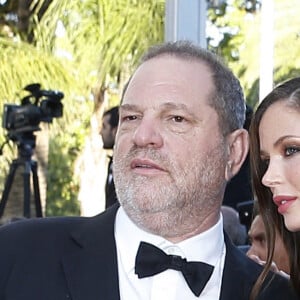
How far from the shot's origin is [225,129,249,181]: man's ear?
2260 millimetres

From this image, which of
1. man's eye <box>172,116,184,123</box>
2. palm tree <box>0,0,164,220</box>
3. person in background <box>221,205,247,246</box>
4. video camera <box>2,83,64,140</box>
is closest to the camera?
man's eye <box>172,116,184,123</box>

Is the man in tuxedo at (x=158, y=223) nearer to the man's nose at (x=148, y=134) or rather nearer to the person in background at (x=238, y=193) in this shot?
the man's nose at (x=148, y=134)

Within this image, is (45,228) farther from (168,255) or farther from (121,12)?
(121,12)

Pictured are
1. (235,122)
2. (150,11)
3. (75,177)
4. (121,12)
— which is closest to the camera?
(235,122)

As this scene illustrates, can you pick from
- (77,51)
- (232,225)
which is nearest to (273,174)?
(232,225)

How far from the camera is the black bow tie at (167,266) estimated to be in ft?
6.67

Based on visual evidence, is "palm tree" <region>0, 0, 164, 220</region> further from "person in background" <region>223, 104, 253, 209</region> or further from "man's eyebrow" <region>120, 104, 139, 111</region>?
"man's eyebrow" <region>120, 104, 139, 111</region>

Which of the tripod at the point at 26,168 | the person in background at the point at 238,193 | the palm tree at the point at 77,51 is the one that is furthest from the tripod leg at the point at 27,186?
the palm tree at the point at 77,51

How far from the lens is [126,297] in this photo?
2.04 meters

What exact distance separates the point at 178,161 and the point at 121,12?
18.0ft

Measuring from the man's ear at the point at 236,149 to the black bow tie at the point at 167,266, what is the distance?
303 mm

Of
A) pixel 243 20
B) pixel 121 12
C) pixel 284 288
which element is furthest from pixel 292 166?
pixel 121 12

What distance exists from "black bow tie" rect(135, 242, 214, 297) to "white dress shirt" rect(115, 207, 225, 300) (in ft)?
0.08

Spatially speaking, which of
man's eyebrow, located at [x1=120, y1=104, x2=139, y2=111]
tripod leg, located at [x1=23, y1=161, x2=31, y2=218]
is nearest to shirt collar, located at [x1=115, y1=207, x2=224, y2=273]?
man's eyebrow, located at [x1=120, y1=104, x2=139, y2=111]
